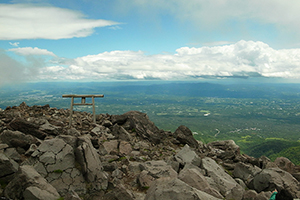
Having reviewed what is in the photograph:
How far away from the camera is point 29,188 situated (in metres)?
7.04

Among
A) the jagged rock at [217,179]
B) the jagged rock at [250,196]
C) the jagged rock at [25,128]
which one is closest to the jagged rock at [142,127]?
the jagged rock at [217,179]

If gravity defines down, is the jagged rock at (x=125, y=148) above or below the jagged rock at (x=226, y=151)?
above

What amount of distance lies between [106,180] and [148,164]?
Answer: 13.3 ft

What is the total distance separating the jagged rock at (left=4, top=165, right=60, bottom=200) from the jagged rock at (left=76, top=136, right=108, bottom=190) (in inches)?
69.7

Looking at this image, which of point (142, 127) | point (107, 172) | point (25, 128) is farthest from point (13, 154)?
point (142, 127)

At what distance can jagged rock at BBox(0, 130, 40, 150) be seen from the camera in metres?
10.4

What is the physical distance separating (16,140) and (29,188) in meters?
4.78

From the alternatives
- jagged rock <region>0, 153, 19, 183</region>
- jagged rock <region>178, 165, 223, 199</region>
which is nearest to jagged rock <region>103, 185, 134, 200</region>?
jagged rock <region>178, 165, 223, 199</region>

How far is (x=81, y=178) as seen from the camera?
902 centimetres

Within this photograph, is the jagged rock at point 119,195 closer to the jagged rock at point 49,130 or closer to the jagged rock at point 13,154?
the jagged rock at point 13,154

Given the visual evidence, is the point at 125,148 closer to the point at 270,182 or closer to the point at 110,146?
the point at 110,146

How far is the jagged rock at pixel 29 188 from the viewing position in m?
6.98

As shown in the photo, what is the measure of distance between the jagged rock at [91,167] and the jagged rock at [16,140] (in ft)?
11.7

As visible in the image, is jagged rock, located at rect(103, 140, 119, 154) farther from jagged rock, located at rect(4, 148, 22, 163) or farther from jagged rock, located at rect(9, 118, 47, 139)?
jagged rock, located at rect(4, 148, 22, 163)
